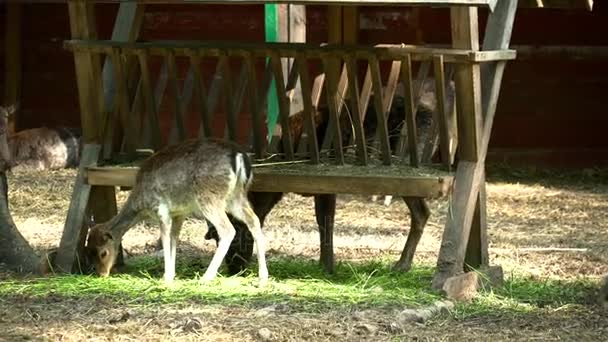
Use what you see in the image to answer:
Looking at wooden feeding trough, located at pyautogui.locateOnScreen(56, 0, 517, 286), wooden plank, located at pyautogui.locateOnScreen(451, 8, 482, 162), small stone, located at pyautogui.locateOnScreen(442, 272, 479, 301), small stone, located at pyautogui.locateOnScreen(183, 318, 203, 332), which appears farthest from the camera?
wooden feeding trough, located at pyautogui.locateOnScreen(56, 0, 517, 286)

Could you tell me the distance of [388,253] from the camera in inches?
412

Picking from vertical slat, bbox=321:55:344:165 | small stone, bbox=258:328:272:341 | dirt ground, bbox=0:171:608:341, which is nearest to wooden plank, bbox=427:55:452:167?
vertical slat, bbox=321:55:344:165

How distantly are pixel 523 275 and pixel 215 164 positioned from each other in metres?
2.44

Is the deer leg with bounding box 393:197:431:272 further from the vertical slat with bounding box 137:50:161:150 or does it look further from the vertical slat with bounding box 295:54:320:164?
the vertical slat with bounding box 137:50:161:150

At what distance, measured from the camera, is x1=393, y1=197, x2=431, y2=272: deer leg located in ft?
30.9

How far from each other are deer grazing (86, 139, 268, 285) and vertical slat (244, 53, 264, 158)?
38 centimetres

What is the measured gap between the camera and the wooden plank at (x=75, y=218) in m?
9.00

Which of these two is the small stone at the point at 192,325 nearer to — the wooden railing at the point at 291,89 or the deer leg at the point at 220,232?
the deer leg at the point at 220,232

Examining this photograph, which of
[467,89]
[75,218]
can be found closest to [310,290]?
[467,89]

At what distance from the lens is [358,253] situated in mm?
10438

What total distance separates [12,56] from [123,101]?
816 cm

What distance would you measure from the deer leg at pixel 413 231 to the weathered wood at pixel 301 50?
154cm

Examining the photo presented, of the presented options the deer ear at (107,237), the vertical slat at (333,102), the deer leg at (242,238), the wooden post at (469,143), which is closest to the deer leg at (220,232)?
the deer leg at (242,238)

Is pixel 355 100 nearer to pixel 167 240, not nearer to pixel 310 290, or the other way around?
pixel 310 290
